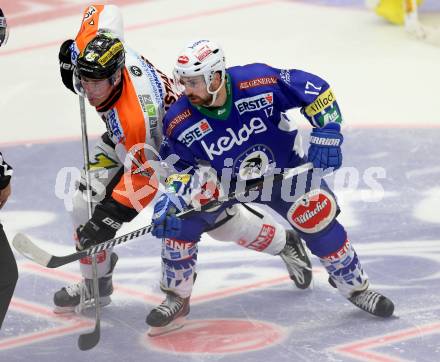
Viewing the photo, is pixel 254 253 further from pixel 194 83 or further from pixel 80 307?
pixel 194 83

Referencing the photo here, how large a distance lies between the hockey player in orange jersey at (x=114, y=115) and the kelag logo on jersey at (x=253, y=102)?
36 cm

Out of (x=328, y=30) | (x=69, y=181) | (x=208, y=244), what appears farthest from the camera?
(x=328, y=30)

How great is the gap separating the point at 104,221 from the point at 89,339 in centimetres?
53

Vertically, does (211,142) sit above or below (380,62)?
above

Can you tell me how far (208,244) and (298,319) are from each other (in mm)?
1045

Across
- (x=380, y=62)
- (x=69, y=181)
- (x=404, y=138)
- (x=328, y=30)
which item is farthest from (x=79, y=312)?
(x=328, y=30)

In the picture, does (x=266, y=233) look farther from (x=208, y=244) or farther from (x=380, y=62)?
(x=380, y=62)

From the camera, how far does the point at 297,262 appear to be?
550cm

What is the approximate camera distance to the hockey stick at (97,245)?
4751 mm

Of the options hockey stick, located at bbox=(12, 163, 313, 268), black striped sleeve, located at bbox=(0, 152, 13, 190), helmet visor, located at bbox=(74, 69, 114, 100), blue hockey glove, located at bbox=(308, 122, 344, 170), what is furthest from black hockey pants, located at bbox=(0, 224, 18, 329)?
blue hockey glove, located at bbox=(308, 122, 344, 170)

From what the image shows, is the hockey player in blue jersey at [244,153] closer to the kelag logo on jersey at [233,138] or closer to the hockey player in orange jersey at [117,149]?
the kelag logo on jersey at [233,138]

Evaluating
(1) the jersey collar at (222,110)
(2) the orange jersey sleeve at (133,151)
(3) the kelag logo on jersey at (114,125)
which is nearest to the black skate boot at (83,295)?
(2) the orange jersey sleeve at (133,151)

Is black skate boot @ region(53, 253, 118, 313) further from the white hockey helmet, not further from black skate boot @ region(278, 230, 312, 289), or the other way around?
the white hockey helmet

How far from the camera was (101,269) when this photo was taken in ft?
17.6
